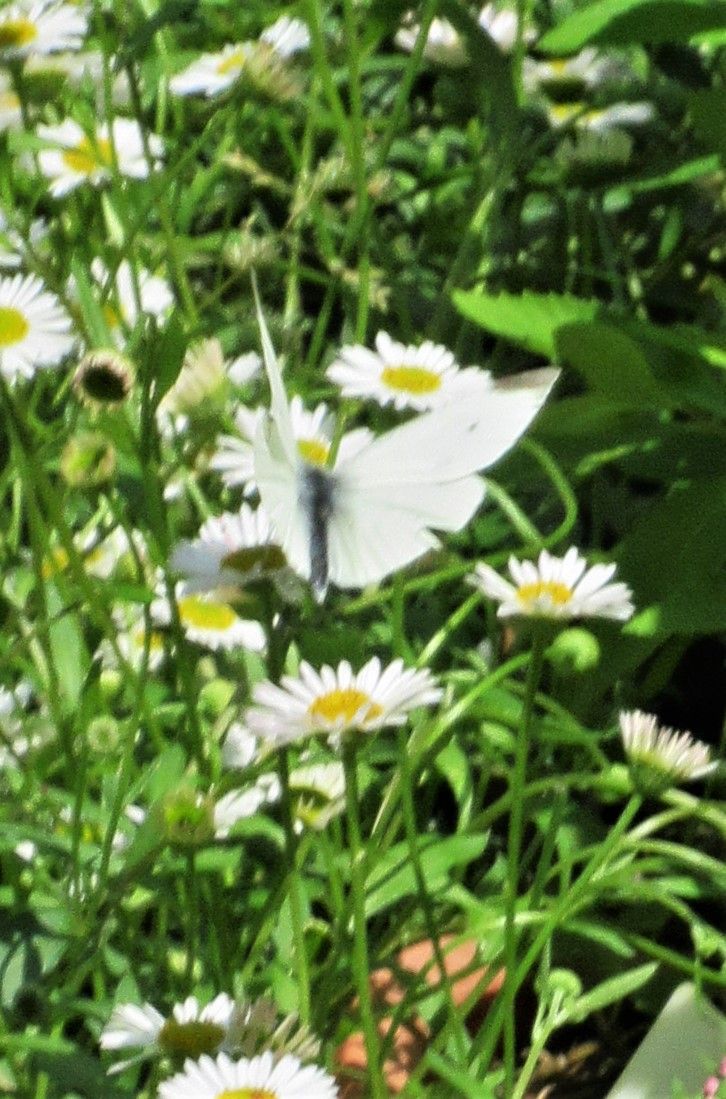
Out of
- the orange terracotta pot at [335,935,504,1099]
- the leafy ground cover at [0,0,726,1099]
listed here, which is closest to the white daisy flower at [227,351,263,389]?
the leafy ground cover at [0,0,726,1099]

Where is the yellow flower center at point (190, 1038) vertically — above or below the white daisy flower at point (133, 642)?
above

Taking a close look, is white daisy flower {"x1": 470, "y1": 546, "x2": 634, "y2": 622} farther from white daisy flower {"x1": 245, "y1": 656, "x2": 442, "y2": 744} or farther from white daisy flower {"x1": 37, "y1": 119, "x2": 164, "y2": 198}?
white daisy flower {"x1": 37, "y1": 119, "x2": 164, "y2": 198}

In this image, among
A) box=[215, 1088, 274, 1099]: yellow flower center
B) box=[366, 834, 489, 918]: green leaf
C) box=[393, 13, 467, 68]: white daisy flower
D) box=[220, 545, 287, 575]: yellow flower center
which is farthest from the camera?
box=[393, 13, 467, 68]: white daisy flower

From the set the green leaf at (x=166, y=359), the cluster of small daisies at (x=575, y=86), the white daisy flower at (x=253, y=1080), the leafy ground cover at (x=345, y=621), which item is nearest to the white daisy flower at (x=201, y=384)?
the leafy ground cover at (x=345, y=621)

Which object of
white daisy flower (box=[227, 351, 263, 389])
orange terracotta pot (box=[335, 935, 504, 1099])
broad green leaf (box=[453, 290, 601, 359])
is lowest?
orange terracotta pot (box=[335, 935, 504, 1099])

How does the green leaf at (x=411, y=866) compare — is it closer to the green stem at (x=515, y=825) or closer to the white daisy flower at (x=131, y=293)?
the green stem at (x=515, y=825)

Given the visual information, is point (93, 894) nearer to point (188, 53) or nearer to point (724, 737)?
point (724, 737)
